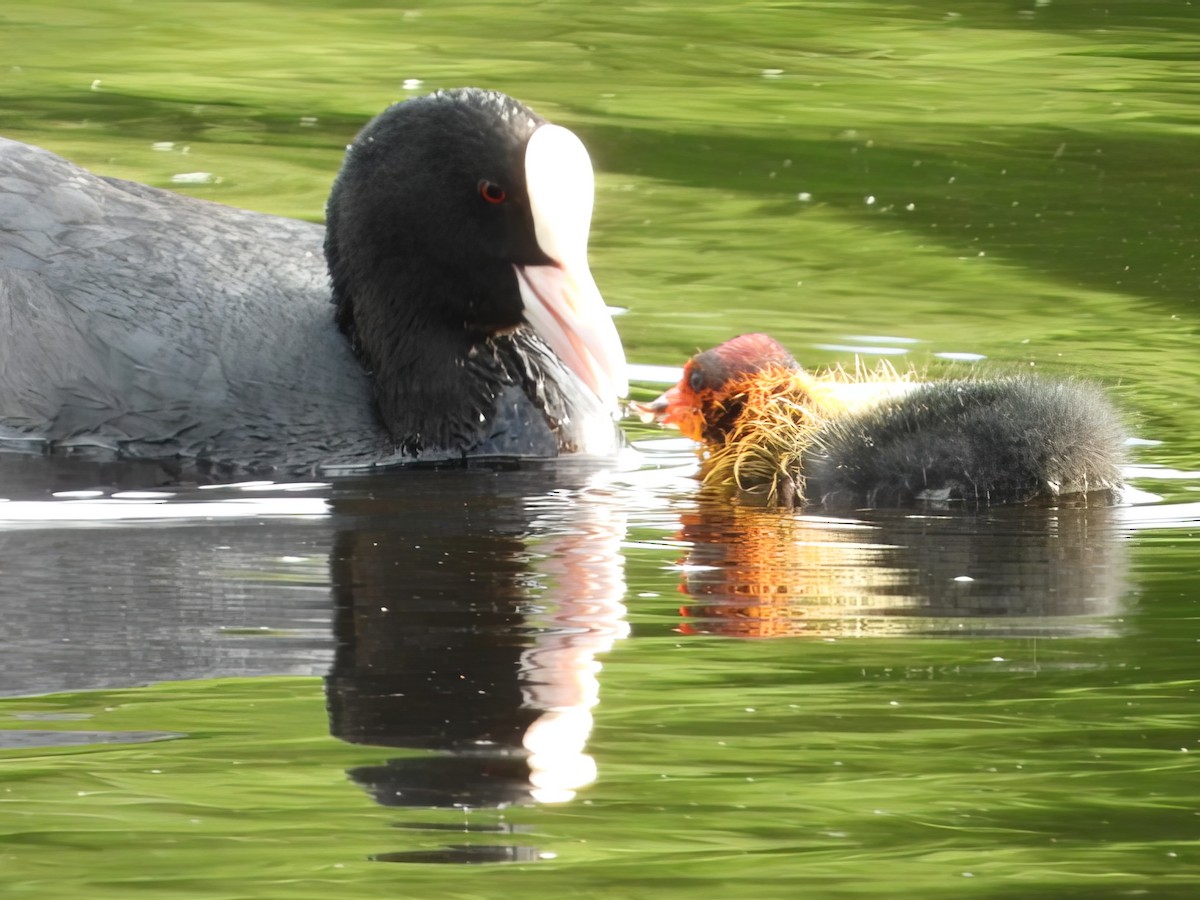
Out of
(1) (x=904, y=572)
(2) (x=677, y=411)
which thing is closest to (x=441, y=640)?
(1) (x=904, y=572)

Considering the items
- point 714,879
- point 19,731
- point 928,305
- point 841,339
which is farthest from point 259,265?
point 714,879

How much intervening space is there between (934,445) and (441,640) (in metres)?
1.64

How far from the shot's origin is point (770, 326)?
7008 millimetres

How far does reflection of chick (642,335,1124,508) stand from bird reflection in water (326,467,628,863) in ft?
1.53

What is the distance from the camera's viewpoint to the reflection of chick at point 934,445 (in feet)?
16.2

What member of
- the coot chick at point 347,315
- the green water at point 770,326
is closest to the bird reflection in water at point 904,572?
the green water at point 770,326

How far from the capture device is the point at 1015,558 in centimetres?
441

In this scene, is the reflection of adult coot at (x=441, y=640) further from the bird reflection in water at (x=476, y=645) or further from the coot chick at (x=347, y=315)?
the coot chick at (x=347, y=315)

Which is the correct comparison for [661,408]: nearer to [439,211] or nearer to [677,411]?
[677,411]

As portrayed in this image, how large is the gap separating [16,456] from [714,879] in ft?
11.0

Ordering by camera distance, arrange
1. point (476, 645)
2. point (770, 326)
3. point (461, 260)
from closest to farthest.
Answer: point (476, 645) < point (461, 260) < point (770, 326)

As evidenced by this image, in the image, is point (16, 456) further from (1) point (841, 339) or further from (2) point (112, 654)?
(1) point (841, 339)

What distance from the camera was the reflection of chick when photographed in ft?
16.2

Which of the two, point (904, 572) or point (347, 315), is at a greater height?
point (347, 315)
